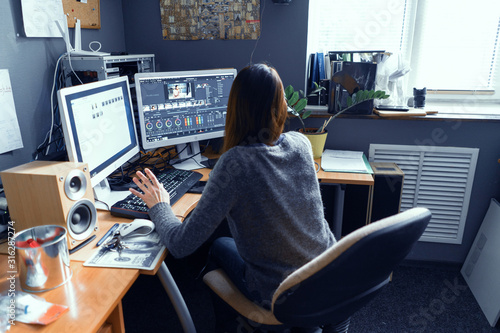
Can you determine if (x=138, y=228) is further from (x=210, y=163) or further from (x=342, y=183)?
(x=342, y=183)

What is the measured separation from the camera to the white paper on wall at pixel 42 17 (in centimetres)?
152

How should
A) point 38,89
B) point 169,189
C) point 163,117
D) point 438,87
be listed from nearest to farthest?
point 169,189, point 38,89, point 163,117, point 438,87

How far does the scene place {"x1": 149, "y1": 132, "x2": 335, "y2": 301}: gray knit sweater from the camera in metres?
1.02

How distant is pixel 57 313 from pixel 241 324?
→ 22.4 inches

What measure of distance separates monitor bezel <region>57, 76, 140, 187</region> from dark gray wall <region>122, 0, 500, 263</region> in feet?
2.77

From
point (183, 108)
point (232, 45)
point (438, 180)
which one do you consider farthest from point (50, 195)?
point (438, 180)

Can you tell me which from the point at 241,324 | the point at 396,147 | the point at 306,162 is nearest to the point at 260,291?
the point at 241,324

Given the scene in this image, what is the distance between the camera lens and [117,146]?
154cm

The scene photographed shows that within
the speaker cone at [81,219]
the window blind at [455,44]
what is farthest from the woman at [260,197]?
the window blind at [455,44]

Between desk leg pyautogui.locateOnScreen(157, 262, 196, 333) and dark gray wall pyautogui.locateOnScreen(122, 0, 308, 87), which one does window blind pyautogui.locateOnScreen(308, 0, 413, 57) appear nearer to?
dark gray wall pyautogui.locateOnScreen(122, 0, 308, 87)

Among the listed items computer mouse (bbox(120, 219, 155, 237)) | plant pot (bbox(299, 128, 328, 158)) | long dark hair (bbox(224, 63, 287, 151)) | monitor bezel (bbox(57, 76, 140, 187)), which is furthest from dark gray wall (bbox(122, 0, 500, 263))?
computer mouse (bbox(120, 219, 155, 237))

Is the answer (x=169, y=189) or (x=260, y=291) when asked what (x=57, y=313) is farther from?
(x=169, y=189)

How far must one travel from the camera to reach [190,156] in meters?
1.94

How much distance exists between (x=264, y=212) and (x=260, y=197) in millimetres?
47
